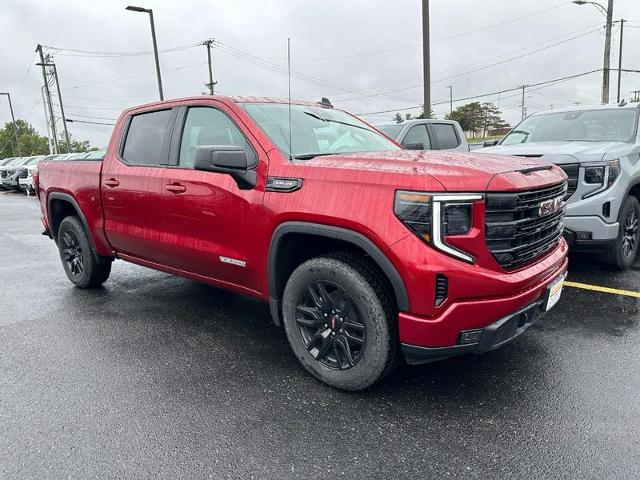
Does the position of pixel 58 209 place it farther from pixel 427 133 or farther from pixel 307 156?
pixel 427 133

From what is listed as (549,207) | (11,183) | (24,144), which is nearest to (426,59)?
(549,207)

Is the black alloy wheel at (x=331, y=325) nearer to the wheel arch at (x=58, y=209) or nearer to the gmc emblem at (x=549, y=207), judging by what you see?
the gmc emblem at (x=549, y=207)

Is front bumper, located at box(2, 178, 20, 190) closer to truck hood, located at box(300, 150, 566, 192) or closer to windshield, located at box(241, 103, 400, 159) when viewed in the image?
windshield, located at box(241, 103, 400, 159)

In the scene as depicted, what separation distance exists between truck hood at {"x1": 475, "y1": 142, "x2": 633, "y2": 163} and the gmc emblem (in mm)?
1596

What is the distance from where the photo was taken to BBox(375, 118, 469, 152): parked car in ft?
27.1

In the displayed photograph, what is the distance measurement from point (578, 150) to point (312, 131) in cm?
301

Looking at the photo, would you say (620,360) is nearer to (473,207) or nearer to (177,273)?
(473,207)

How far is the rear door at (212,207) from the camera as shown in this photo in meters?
3.29

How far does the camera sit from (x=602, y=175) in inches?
190

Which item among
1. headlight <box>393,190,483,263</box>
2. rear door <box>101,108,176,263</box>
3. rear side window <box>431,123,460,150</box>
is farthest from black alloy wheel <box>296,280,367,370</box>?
rear side window <box>431,123,460,150</box>

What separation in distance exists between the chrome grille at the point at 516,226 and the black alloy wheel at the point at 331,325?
0.85 metres

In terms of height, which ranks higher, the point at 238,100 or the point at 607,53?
the point at 607,53

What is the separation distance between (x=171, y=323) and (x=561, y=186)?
3.23 m

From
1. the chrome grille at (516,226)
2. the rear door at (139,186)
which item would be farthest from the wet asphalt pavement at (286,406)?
the chrome grille at (516,226)
